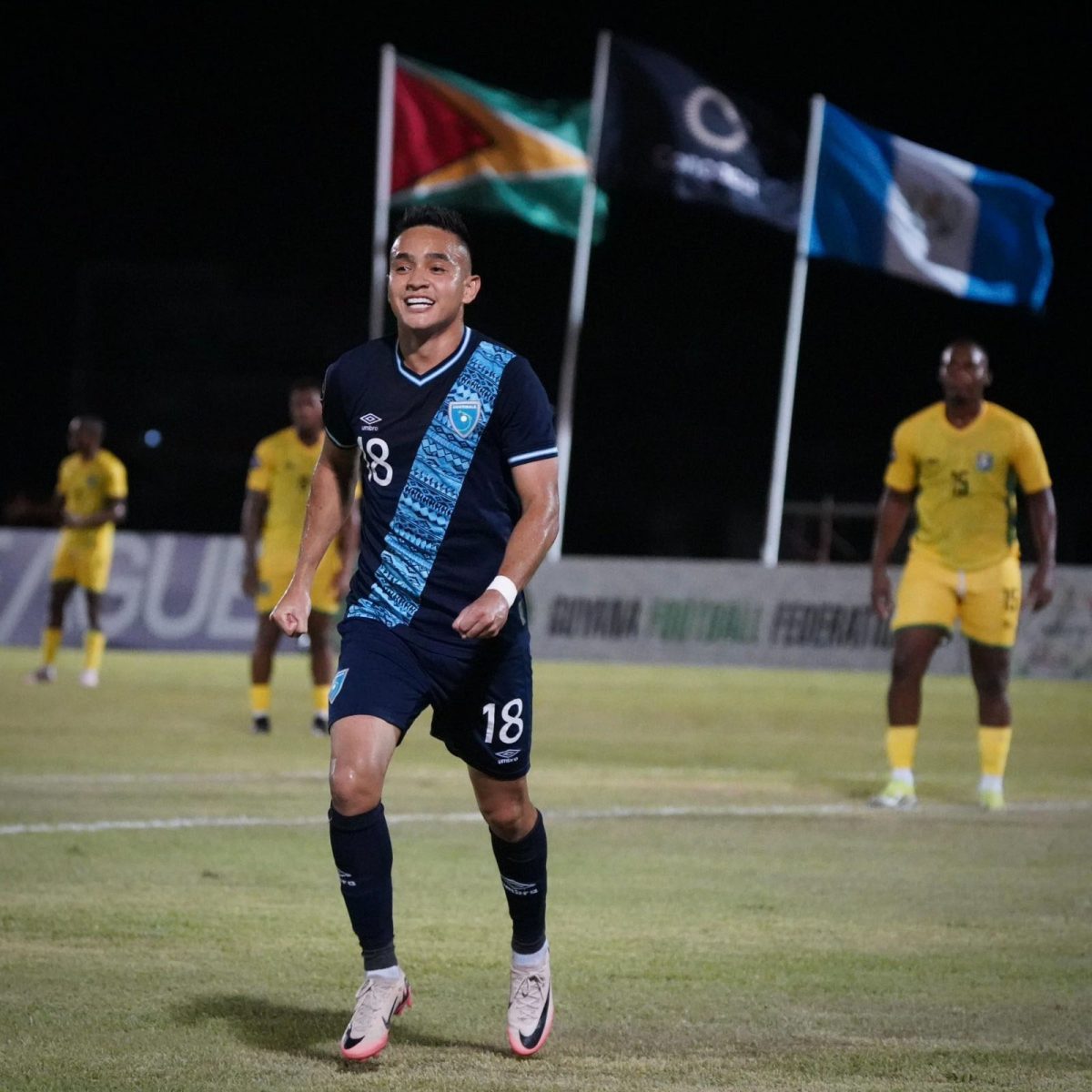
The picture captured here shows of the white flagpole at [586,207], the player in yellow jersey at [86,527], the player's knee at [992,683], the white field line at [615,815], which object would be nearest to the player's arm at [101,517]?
the player in yellow jersey at [86,527]

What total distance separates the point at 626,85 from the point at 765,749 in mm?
Result: 13752

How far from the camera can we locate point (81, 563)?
66.5ft

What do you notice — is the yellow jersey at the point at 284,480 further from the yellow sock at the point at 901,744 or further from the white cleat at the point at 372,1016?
the white cleat at the point at 372,1016

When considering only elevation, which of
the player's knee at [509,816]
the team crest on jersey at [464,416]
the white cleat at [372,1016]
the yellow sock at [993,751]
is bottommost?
the yellow sock at [993,751]

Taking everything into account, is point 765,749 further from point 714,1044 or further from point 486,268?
point 486,268

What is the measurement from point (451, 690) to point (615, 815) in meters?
5.30

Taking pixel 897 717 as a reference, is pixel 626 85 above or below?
above

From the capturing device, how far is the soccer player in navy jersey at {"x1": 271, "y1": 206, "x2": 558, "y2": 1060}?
5.28m

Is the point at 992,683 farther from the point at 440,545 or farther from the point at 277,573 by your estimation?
the point at 440,545

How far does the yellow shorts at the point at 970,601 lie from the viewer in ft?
36.3

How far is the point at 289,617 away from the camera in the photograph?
545 centimetres

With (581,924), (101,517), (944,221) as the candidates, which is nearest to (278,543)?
(101,517)

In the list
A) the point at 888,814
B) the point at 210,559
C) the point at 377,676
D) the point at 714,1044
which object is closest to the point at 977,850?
the point at 888,814

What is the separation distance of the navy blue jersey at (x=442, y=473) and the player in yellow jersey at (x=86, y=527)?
573 inches
